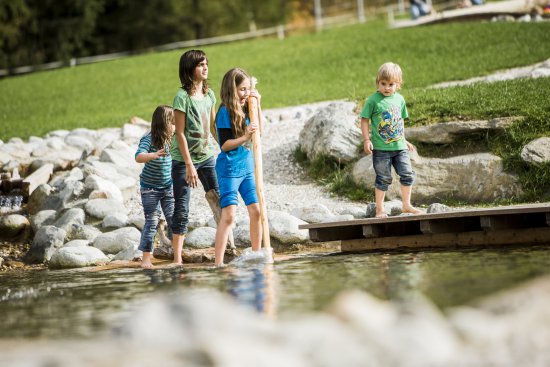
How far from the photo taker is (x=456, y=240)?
9.49m

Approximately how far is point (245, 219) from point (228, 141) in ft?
8.95

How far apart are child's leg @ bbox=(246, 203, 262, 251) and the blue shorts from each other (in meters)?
0.06

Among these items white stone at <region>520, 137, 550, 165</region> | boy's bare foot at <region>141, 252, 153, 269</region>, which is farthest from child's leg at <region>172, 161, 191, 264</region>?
white stone at <region>520, 137, 550, 165</region>

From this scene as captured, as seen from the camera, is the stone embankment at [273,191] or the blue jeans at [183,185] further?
the stone embankment at [273,191]

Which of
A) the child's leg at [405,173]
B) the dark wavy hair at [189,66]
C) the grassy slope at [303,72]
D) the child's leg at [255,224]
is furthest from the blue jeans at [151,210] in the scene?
the grassy slope at [303,72]

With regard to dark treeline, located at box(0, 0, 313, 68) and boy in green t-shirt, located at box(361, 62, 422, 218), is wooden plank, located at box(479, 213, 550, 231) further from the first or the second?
dark treeline, located at box(0, 0, 313, 68)

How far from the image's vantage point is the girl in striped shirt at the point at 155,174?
30.3 feet

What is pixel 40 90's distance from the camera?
29.3m

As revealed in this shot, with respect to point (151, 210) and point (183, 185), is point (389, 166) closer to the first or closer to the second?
point (183, 185)

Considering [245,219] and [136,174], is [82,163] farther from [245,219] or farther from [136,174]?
[245,219]

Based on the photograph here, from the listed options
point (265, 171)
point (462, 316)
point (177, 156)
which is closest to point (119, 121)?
point (265, 171)

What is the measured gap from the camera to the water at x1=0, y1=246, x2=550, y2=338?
625cm

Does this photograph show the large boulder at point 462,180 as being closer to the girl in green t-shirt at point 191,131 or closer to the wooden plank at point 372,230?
the wooden plank at point 372,230

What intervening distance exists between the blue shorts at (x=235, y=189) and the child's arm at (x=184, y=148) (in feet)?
0.91
